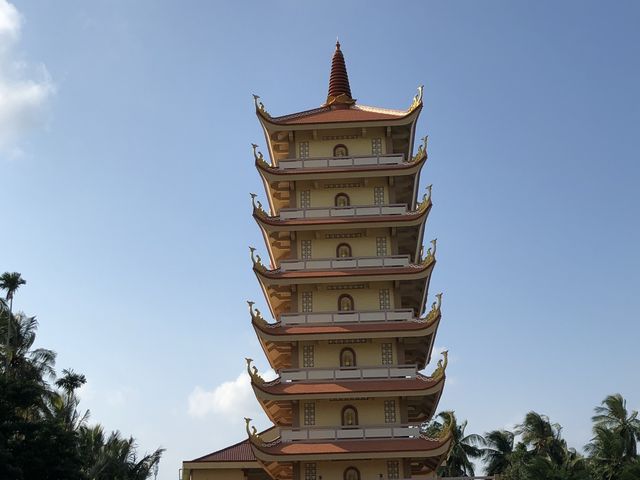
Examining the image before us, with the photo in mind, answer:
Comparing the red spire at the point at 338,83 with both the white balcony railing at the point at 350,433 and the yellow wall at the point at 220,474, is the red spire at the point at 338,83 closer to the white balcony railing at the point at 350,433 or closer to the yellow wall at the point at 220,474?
the white balcony railing at the point at 350,433

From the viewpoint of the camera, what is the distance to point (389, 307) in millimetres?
29703

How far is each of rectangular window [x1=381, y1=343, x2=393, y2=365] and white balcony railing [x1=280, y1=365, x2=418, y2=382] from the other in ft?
1.98

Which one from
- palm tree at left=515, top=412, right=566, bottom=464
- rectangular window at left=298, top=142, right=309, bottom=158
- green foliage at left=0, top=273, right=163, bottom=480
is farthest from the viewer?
palm tree at left=515, top=412, right=566, bottom=464

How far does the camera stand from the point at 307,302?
30000 millimetres

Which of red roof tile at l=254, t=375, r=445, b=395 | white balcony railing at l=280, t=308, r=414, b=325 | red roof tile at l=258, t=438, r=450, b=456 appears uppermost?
white balcony railing at l=280, t=308, r=414, b=325

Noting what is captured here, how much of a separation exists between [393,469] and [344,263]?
26.9 feet

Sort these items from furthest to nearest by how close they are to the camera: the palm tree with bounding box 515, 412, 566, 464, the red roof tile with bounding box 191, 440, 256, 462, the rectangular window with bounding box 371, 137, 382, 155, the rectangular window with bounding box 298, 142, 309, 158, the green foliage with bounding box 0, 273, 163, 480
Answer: the palm tree with bounding box 515, 412, 566, 464 < the red roof tile with bounding box 191, 440, 256, 462 < the rectangular window with bounding box 298, 142, 309, 158 < the rectangular window with bounding box 371, 137, 382, 155 < the green foliage with bounding box 0, 273, 163, 480

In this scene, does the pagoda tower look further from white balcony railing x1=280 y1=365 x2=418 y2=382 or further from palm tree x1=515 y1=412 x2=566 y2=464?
palm tree x1=515 y1=412 x2=566 y2=464

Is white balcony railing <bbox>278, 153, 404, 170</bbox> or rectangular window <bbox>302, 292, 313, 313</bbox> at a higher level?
white balcony railing <bbox>278, 153, 404, 170</bbox>

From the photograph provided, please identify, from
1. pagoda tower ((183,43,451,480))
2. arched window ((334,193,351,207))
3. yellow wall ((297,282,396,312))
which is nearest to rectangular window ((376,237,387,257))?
pagoda tower ((183,43,451,480))

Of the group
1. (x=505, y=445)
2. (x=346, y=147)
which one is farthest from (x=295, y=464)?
Answer: (x=505, y=445)

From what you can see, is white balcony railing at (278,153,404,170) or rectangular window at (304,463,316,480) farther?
white balcony railing at (278,153,404,170)

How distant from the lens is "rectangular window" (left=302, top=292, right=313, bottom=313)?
29.9 m

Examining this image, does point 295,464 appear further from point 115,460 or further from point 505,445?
point 505,445
